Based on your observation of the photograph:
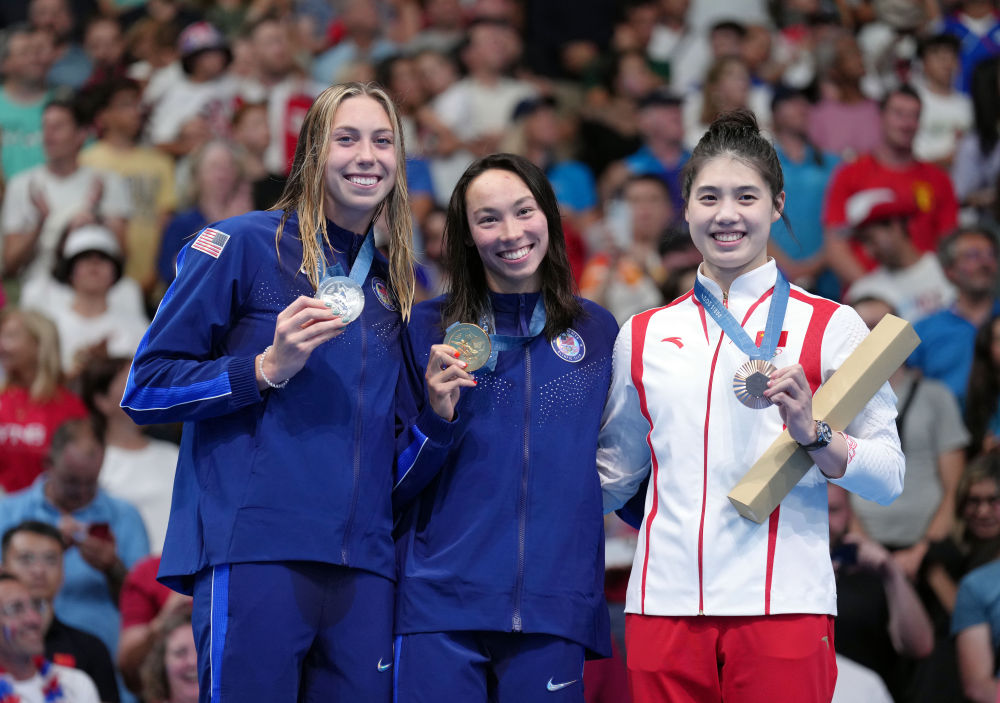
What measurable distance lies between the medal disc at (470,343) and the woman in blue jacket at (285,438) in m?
0.22

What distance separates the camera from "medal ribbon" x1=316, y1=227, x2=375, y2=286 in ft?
13.1

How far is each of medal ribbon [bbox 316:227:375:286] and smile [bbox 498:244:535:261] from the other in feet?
1.35

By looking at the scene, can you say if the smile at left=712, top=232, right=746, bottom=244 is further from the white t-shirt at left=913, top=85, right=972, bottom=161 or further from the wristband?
the white t-shirt at left=913, top=85, right=972, bottom=161

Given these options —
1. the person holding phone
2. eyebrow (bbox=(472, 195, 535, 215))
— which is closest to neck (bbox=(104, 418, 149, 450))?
eyebrow (bbox=(472, 195, 535, 215))

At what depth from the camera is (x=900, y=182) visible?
9.17 metres

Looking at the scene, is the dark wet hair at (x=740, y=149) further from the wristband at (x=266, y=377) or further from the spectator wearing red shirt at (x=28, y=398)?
the spectator wearing red shirt at (x=28, y=398)

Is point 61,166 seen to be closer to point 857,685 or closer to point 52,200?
point 52,200

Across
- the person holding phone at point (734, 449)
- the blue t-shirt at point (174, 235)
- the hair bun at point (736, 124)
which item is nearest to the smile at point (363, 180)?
the person holding phone at point (734, 449)

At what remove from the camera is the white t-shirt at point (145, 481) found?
7273 mm

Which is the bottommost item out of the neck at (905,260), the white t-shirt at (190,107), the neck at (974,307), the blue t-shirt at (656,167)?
the neck at (974,307)

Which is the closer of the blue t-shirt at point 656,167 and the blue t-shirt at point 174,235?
the blue t-shirt at point 174,235

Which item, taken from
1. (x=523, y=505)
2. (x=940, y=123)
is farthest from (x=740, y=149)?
(x=940, y=123)

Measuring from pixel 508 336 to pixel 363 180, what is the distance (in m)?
0.66

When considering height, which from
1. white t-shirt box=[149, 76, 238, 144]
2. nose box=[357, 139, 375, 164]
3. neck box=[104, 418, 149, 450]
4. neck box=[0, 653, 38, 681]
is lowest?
neck box=[0, 653, 38, 681]
